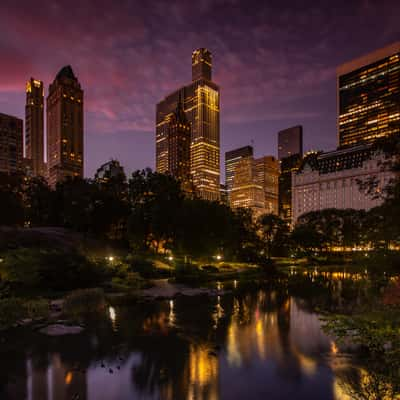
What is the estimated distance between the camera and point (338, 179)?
18025cm

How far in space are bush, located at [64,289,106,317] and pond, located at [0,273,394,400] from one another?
1.15m

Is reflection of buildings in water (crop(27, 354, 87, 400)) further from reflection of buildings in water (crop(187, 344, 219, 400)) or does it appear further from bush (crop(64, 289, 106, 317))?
bush (crop(64, 289, 106, 317))

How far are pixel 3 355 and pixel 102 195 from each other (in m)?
50.7

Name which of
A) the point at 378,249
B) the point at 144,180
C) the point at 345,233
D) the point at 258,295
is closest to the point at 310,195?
the point at 345,233

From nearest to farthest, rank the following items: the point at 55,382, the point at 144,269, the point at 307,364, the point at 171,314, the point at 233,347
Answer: the point at 55,382 < the point at 307,364 < the point at 233,347 < the point at 171,314 < the point at 144,269

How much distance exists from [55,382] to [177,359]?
5.48 m

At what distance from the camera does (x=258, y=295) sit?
119ft

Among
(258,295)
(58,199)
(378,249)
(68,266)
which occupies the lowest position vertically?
(258,295)

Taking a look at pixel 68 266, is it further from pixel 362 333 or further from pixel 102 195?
pixel 102 195

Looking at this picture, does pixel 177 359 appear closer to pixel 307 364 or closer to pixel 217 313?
pixel 307 364

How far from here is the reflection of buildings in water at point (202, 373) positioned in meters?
12.9

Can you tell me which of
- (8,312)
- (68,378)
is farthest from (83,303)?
(8,312)

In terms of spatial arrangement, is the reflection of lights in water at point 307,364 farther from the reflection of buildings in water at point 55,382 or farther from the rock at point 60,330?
the rock at point 60,330

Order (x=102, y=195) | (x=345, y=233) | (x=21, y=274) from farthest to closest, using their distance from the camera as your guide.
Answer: (x=345, y=233)
(x=102, y=195)
(x=21, y=274)
